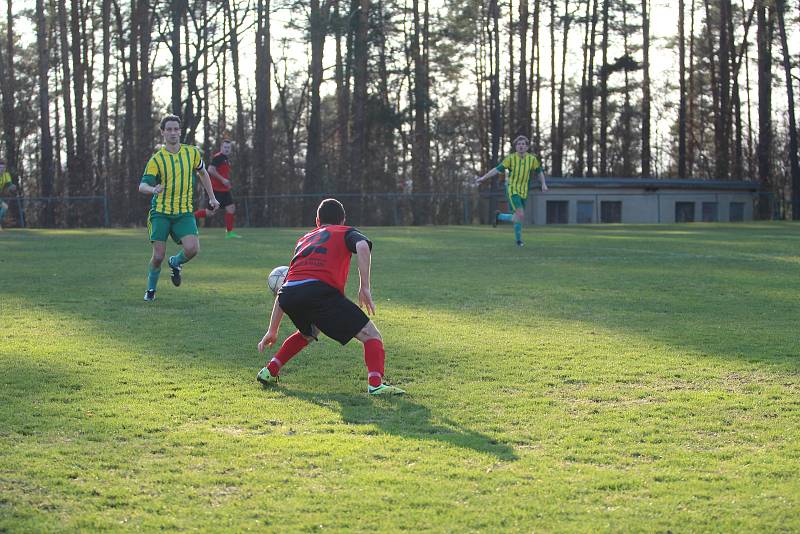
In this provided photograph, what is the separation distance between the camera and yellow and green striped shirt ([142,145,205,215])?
10695mm

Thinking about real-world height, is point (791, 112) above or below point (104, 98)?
below

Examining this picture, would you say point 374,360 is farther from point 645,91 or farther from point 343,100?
point 645,91

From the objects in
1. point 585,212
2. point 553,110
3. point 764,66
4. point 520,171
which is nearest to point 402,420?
point 520,171

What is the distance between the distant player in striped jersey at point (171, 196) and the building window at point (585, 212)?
105 ft

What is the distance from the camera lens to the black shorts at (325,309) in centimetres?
621

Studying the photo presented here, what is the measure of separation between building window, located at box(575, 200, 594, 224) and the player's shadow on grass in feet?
119

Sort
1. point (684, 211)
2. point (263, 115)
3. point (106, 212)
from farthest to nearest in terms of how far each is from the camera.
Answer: point (684, 211), point (263, 115), point (106, 212)

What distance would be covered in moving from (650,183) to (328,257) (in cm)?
3872

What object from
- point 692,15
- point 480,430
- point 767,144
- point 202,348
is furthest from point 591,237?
point 692,15

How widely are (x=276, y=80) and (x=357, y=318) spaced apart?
149 ft

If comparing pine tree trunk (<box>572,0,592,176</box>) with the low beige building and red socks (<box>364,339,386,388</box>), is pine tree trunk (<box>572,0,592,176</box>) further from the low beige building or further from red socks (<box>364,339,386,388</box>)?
red socks (<box>364,339,386,388</box>)

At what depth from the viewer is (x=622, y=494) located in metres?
4.13

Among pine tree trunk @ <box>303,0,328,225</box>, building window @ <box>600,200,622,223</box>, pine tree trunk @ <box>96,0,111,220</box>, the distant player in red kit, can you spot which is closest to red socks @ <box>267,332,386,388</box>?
the distant player in red kit

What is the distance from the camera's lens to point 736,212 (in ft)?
151
